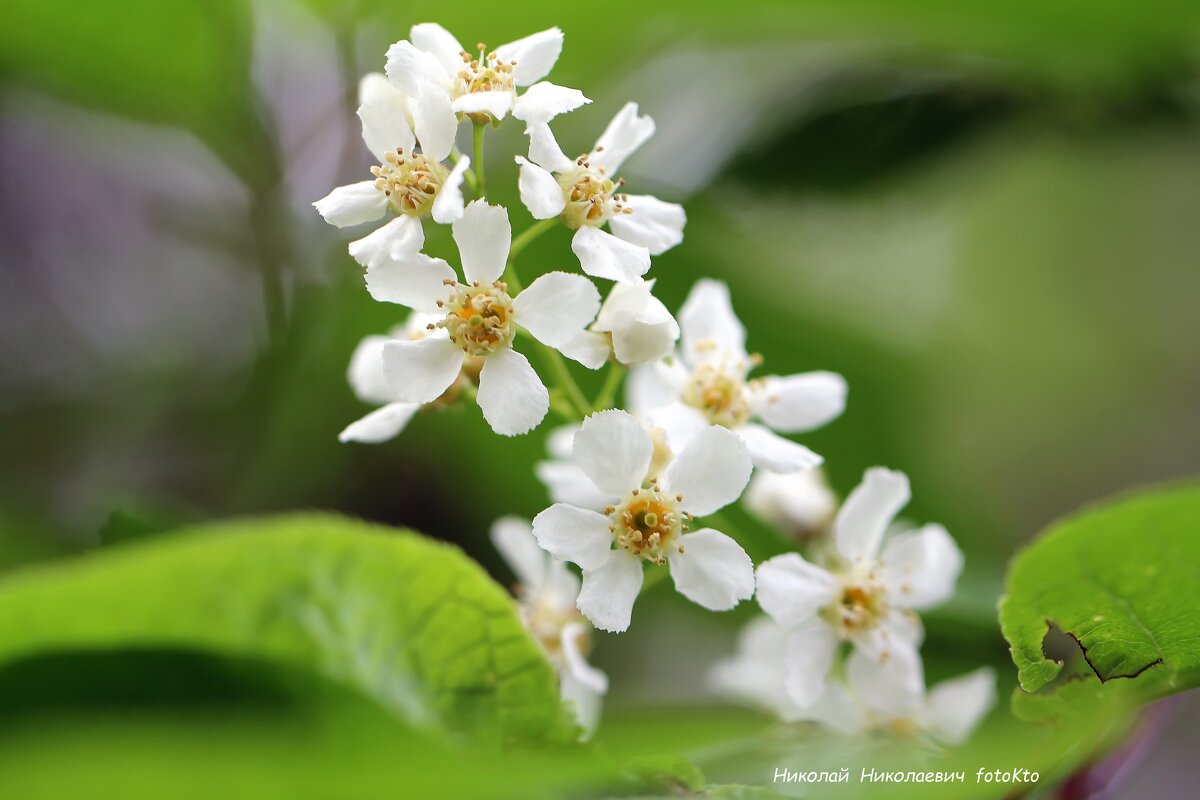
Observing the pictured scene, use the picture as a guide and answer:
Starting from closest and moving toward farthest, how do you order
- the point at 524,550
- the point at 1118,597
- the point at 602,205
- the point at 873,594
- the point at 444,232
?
1. the point at 1118,597
2. the point at 602,205
3. the point at 873,594
4. the point at 524,550
5. the point at 444,232

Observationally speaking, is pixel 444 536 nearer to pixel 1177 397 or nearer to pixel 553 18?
pixel 553 18

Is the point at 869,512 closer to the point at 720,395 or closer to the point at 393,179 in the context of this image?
the point at 720,395

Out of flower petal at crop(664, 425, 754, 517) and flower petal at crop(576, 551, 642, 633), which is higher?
flower petal at crop(664, 425, 754, 517)

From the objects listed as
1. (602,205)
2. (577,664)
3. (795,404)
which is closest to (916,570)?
(795,404)

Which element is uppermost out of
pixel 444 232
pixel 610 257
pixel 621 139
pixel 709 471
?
pixel 444 232

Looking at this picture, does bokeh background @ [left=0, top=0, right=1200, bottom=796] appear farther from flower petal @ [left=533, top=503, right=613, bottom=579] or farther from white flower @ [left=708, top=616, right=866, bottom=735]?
flower petal @ [left=533, top=503, right=613, bottom=579]

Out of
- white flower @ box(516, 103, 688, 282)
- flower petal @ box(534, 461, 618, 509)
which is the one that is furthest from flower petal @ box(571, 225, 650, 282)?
flower petal @ box(534, 461, 618, 509)

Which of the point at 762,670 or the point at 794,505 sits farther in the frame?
the point at 794,505
